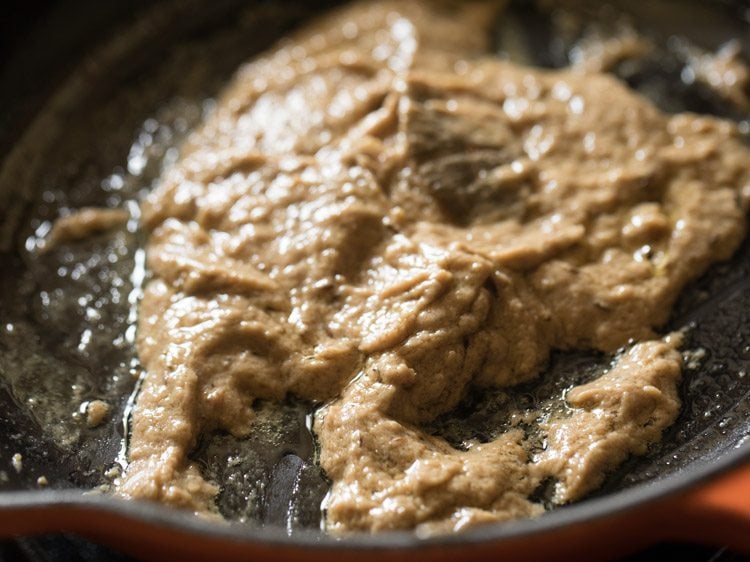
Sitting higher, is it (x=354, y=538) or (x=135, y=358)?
(x=135, y=358)

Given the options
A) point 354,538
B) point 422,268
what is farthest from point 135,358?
point 354,538

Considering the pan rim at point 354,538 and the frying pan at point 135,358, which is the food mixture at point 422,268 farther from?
the pan rim at point 354,538

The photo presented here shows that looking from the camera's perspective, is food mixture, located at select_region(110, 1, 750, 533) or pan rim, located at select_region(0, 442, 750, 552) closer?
pan rim, located at select_region(0, 442, 750, 552)

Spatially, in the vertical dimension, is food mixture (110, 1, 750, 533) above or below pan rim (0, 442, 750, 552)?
above

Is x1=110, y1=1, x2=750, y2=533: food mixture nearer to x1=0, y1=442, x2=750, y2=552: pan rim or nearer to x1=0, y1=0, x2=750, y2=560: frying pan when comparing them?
x1=0, y1=0, x2=750, y2=560: frying pan

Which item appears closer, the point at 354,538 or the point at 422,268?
the point at 354,538

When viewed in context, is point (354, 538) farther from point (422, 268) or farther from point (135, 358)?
point (135, 358)

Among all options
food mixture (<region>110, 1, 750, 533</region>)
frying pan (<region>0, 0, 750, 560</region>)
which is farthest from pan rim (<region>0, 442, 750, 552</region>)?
food mixture (<region>110, 1, 750, 533</region>)
